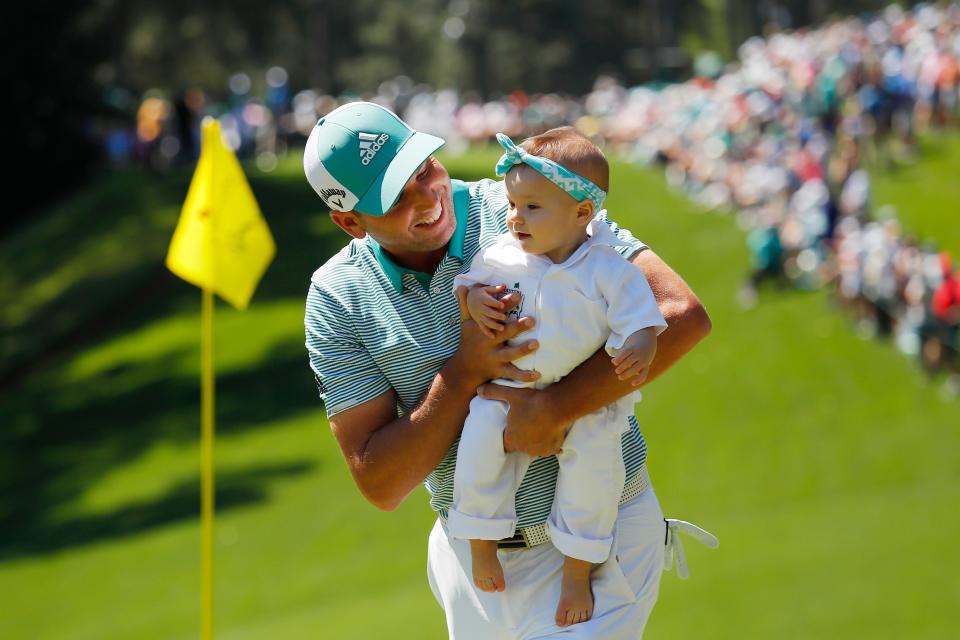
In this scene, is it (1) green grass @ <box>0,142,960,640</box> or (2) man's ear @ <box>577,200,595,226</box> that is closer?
(2) man's ear @ <box>577,200,595,226</box>

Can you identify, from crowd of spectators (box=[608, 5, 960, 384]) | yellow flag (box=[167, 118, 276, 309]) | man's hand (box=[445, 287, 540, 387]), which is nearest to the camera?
man's hand (box=[445, 287, 540, 387])

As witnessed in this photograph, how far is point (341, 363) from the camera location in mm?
3148

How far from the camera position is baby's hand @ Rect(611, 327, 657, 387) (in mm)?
2879

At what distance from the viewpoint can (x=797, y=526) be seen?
13.0 metres

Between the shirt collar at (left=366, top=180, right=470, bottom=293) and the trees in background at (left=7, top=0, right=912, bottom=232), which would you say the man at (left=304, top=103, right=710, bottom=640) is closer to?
the shirt collar at (left=366, top=180, right=470, bottom=293)

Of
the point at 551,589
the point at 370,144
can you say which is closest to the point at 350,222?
the point at 370,144

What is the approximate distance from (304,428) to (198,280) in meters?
10.9

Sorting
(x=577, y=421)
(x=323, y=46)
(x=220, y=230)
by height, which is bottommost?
(x=323, y=46)

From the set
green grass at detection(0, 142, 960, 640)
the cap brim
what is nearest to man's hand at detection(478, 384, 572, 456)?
the cap brim

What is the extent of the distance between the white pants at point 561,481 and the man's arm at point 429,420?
5cm

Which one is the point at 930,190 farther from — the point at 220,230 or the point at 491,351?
the point at 491,351

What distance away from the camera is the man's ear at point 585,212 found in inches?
116

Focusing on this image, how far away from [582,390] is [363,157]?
2.18 ft

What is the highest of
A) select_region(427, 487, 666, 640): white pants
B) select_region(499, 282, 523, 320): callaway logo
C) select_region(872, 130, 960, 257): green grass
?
select_region(499, 282, 523, 320): callaway logo
